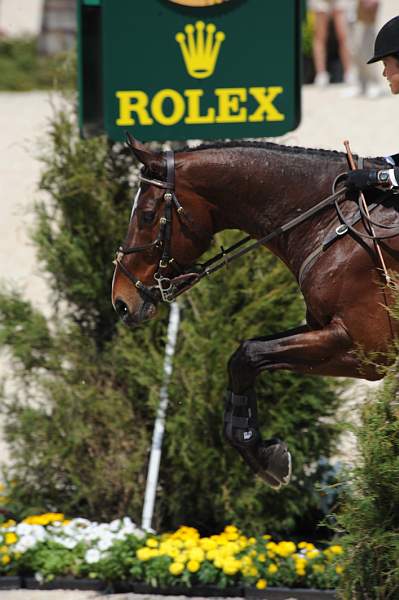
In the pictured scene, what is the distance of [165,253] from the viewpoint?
4.31 m

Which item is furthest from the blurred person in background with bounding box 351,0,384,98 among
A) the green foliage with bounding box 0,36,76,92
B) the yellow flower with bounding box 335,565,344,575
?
the yellow flower with bounding box 335,565,344,575

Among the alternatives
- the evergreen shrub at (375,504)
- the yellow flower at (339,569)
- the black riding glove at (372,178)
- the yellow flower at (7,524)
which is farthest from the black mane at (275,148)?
the yellow flower at (7,524)

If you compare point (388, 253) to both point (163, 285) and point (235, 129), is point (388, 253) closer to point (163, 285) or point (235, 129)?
point (163, 285)

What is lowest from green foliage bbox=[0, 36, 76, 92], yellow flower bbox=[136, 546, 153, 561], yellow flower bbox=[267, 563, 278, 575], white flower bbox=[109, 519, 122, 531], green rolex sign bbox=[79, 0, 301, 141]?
yellow flower bbox=[267, 563, 278, 575]

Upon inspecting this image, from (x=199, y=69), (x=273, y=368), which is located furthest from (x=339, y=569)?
(x=199, y=69)

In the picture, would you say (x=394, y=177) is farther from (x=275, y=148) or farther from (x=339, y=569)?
(x=339, y=569)

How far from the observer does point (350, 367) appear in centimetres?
421

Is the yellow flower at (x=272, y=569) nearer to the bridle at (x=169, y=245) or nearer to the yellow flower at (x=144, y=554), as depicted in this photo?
the yellow flower at (x=144, y=554)

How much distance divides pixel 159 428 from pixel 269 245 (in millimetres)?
1368

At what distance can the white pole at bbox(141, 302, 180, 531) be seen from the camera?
536cm

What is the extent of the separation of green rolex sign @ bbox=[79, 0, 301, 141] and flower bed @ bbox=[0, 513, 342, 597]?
1.90 m

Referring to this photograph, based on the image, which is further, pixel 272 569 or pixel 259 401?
pixel 259 401

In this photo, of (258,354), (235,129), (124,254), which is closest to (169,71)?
Answer: (235,129)

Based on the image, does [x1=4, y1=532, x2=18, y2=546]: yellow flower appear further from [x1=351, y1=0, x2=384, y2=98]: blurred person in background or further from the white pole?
[x1=351, y1=0, x2=384, y2=98]: blurred person in background
